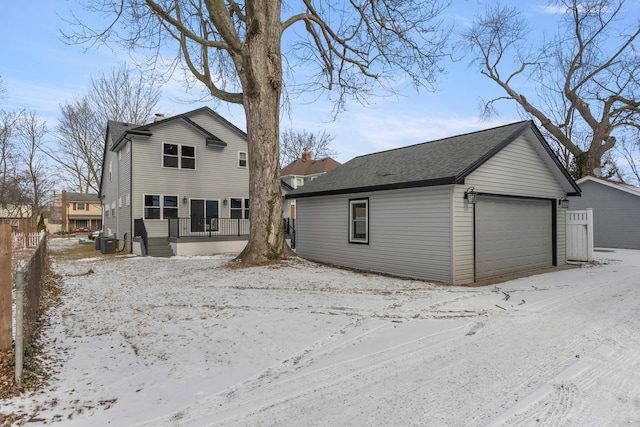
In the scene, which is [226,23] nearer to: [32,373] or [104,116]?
[32,373]

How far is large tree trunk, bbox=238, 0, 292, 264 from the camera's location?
1118 centimetres

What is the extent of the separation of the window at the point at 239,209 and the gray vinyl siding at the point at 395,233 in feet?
26.9

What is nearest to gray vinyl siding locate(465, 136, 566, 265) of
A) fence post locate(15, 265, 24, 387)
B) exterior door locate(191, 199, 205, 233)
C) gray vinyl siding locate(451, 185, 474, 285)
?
gray vinyl siding locate(451, 185, 474, 285)

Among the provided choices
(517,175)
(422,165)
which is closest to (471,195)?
(422,165)

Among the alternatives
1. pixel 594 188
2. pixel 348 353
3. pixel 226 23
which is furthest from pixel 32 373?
pixel 594 188

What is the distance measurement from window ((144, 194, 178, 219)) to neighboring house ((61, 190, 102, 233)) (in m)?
35.5

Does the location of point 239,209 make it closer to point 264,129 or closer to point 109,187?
point 109,187

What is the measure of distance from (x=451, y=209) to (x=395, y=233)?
1782 mm

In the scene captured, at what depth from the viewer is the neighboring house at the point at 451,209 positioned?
8633mm

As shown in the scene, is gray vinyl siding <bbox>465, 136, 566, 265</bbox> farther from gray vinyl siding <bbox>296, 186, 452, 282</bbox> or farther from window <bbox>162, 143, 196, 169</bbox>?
window <bbox>162, 143, 196, 169</bbox>

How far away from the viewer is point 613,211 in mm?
18859

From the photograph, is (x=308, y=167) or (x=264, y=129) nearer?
(x=264, y=129)

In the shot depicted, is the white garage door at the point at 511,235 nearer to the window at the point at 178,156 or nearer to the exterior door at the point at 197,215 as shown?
the exterior door at the point at 197,215

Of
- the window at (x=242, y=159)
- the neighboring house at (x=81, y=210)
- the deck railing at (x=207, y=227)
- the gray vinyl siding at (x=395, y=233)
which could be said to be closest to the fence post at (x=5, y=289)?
the gray vinyl siding at (x=395, y=233)
